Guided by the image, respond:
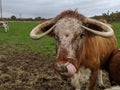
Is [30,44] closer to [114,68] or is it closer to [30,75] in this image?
[30,75]

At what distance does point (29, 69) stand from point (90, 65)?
4185mm

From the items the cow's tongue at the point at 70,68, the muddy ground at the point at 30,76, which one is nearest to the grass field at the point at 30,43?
the muddy ground at the point at 30,76

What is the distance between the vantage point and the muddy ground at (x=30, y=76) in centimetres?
1031

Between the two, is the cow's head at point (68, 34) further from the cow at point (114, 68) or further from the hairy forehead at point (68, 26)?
the cow at point (114, 68)

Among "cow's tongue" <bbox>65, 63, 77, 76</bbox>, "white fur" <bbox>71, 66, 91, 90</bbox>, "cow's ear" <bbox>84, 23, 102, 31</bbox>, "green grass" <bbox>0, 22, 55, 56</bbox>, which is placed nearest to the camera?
"cow's tongue" <bbox>65, 63, 77, 76</bbox>

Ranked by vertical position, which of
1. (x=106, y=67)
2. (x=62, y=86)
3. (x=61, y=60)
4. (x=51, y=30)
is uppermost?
(x=51, y=30)

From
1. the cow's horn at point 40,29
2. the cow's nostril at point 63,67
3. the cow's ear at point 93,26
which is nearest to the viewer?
the cow's nostril at point 63,67

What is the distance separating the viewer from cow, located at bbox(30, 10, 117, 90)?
23.3ft

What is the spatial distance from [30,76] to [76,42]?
410cm

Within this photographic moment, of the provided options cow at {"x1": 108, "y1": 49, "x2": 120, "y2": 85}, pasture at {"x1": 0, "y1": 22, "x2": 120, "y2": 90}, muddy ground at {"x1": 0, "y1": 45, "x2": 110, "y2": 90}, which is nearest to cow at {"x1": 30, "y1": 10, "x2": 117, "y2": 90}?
cow at {"x1": 108, "y1": 49, "x2": 120, "y2": 85}

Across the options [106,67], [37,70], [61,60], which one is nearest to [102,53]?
[106,67]

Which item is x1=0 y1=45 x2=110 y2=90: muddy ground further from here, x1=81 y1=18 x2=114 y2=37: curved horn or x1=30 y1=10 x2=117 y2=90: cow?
x1=81 y1=18 x2=114 y2=37: curved horn

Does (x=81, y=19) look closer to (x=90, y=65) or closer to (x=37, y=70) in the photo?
(x=90, y=65)

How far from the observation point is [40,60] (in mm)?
14258
